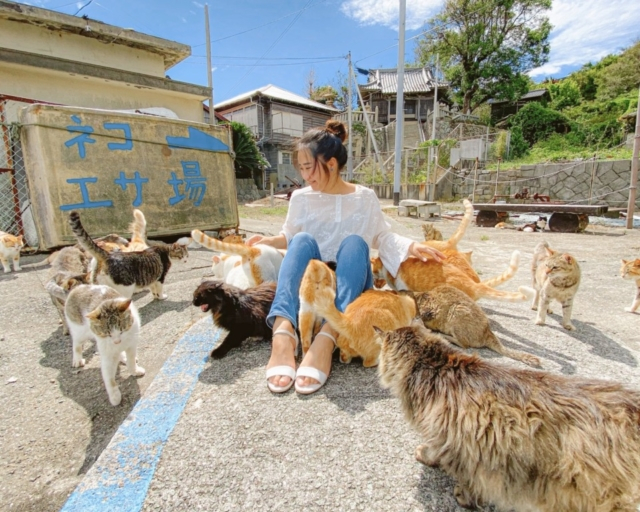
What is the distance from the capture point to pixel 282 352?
164cm

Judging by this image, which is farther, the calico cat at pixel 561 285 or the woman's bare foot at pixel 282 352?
the calico cat at pixel 561 285

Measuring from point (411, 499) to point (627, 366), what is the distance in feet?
5.04

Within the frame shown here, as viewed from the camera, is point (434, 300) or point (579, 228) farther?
point (579, 228)

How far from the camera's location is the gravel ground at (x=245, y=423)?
1034 millimetres

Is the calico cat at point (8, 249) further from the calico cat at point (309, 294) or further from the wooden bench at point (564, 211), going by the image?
the wooden bench at point (564, 211)

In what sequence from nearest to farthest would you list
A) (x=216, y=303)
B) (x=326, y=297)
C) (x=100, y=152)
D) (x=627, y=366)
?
(x=326, y=297)
(x=627, y=366)
(x=216, y=303)
(x=100, y=152)

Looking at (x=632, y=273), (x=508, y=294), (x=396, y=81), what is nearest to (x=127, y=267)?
(x=508, y=294)

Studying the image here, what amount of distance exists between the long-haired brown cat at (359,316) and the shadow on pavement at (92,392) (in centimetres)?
124

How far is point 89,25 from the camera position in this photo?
22.8 feet

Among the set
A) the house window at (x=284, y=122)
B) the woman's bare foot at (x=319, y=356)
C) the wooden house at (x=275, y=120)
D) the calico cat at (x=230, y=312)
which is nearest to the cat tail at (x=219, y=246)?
the calico cat at (x=230, y=312)

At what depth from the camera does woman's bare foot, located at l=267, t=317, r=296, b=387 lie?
1.52 m

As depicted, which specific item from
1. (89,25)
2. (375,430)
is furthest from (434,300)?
(89,25)

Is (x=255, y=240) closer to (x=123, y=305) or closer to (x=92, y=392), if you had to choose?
(x=123, y=305)

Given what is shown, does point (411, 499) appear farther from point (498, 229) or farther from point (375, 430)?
point (498, 229)
